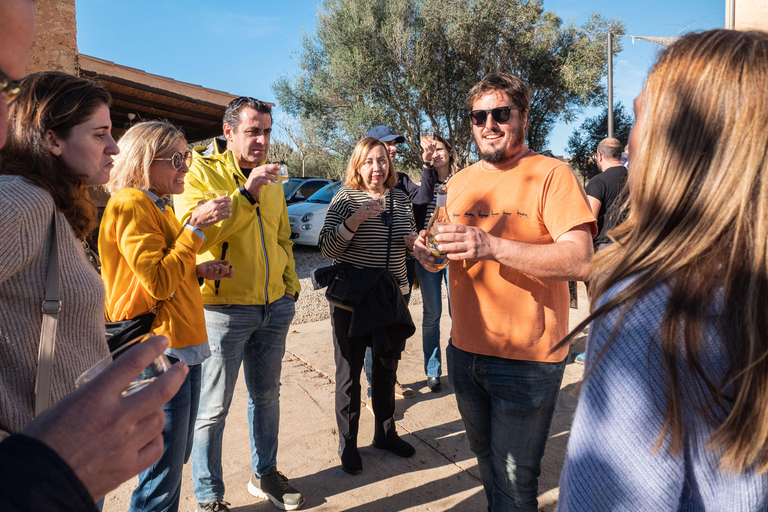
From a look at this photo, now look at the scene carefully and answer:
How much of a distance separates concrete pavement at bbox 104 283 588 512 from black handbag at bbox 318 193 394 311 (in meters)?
1.05

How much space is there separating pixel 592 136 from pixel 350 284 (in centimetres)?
2321

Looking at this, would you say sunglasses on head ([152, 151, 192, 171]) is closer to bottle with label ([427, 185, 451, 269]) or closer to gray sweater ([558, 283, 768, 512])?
bottle with label ([427, 185, 451, 269])

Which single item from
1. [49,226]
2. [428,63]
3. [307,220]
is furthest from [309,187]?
[49,226]

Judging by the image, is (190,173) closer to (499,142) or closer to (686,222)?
(499,142)

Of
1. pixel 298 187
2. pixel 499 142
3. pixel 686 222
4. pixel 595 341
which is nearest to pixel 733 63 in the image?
pixel 686 222

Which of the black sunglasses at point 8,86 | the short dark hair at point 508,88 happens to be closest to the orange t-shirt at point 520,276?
the short dark hair at point 508,88

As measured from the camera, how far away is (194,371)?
2277mm

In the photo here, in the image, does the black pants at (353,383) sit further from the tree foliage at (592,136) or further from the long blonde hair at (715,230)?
the tree foliage at (592,136)

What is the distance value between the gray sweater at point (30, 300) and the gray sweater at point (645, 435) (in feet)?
4.36

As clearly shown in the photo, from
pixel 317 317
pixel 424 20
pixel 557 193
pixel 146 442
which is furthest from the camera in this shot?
pixel 424 20

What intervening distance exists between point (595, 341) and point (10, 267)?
1402 millimetres

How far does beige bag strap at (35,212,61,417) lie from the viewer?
4.13ft

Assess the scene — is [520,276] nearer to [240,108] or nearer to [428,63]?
[240,108]

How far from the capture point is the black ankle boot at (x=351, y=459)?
306cm
